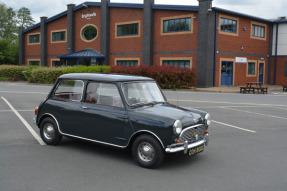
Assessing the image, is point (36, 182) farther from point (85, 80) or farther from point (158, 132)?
point (85, 80)

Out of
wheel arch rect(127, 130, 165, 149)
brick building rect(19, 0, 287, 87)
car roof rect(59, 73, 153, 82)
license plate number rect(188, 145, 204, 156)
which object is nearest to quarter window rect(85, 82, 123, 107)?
car roof rect(59, 73, 153, 82)

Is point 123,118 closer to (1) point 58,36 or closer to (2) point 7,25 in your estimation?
(1) point 58,36

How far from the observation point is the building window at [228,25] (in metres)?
27.8

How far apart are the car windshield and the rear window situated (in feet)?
3.50

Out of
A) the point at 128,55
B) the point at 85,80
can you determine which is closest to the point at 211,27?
the point at 128,55

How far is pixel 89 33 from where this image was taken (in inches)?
1451

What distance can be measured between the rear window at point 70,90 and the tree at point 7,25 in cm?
7119

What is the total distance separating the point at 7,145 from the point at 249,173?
4765 mm

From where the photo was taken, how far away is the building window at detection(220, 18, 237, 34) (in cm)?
2784

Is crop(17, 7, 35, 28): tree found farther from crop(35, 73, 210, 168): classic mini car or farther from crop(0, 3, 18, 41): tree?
crop(35, 73, 210, 168): classic mini car

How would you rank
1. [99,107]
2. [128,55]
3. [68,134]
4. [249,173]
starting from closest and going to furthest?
[249,173] < [99,107] < [68,134] < [128,55]

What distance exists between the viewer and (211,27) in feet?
87.9

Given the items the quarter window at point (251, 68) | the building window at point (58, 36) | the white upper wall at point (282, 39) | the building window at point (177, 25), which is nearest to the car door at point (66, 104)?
the building window at point (177, 25)

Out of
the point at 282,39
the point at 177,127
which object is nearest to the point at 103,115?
the point at 177,127
